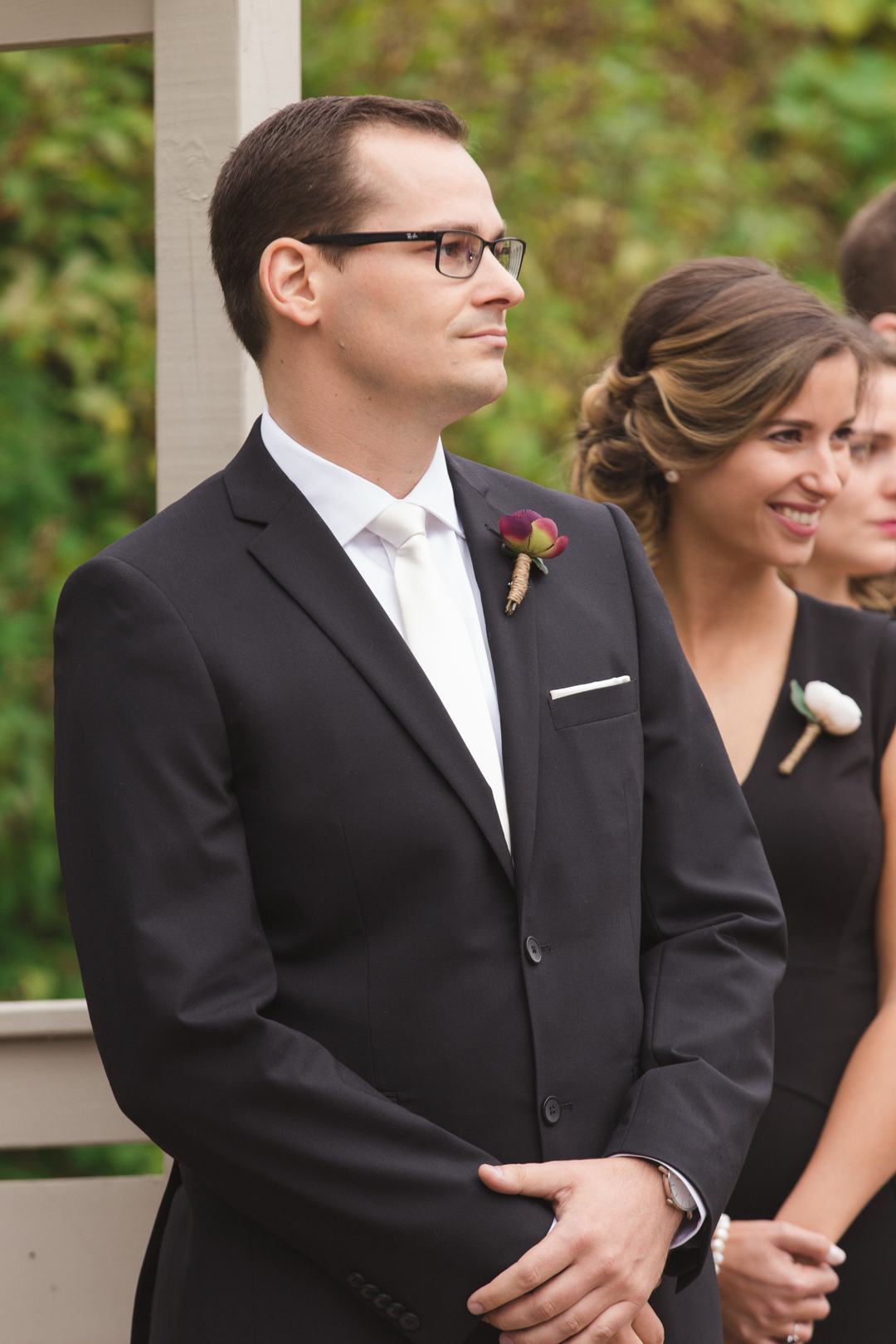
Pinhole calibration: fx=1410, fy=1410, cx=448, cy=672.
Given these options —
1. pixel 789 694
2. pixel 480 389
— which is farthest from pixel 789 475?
pixel 480 389

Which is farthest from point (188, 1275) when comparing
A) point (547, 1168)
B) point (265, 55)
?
point (265, 55)

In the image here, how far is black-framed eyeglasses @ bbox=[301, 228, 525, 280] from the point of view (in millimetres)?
1861

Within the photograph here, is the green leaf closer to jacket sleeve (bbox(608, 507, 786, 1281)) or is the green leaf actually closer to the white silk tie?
jacket sleeve (bbox(608, 507, 786, 1281))

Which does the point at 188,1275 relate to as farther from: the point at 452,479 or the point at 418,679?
the point at 452,479

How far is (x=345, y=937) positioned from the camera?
5.76 ft

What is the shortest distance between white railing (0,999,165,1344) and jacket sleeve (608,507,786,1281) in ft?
3.57

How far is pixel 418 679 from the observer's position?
70.8 inches

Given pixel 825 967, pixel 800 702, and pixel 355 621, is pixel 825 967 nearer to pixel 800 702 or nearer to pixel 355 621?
pixel 800 702

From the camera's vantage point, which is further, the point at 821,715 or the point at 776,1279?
the point at 821,715

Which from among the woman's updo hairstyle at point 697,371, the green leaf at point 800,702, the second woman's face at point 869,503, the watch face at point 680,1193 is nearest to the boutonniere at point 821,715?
the green leaf at point 800,702

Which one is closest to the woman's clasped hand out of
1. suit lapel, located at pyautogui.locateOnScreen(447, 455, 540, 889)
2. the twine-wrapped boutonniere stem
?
suit lapel, located at pyautogui.locateOnScreen(447, 455, 540, 889)

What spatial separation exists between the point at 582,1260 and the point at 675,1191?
0.17 metres

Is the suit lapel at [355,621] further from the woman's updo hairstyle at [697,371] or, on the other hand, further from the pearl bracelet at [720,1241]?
the woman's updo hairstyle at [697,371]

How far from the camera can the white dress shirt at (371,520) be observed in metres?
1.90
